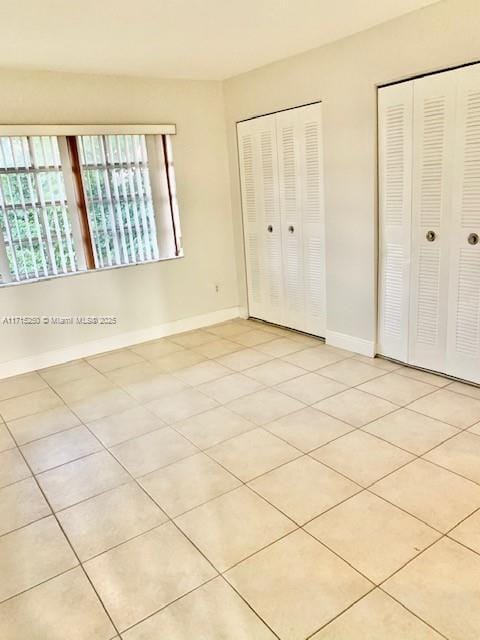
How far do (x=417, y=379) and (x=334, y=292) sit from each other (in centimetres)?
102

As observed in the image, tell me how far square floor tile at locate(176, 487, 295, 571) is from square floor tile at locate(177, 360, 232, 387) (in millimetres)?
1435

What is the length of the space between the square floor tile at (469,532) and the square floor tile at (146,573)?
97 centimetres

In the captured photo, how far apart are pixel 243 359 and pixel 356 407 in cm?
123

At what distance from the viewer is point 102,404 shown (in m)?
3.33

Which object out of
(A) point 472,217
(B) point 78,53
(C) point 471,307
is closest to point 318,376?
(C) point 471,307

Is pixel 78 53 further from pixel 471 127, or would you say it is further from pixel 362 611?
pixel 362 611

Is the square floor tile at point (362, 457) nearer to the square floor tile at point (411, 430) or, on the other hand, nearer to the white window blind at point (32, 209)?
the square floor tile at point (411, 430)

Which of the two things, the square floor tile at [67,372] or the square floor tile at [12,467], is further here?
the square floor tile at [67,372]

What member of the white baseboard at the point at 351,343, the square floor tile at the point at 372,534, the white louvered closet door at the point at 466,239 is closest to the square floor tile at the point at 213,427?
the square floor tile at the point at 372,534

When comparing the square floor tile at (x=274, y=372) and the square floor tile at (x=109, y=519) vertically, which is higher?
the square floor tile at (x=274, y=372)

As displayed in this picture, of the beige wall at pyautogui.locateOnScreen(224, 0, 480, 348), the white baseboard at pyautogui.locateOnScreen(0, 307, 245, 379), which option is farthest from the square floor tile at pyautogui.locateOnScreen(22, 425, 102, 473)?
the beige wall at pyautogui.locateOnScreen(224, 0, 480, 348)

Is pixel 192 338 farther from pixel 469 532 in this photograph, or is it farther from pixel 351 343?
pixel 469 532

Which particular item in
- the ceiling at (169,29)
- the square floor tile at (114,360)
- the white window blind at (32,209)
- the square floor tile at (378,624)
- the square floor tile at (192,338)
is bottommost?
the square floor tile at (378,624)

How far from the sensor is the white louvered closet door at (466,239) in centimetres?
279
